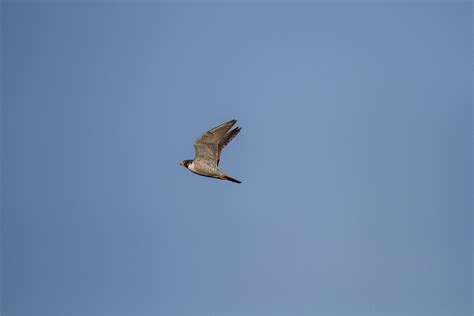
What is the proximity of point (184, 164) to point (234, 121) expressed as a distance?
8.96 ft

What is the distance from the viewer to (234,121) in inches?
1162

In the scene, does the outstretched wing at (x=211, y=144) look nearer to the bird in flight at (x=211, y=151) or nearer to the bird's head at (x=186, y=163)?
the bird in flight at (x=211, y=151)

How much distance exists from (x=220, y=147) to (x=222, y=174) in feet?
2.73

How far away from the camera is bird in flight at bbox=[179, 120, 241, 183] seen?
30.0 metres

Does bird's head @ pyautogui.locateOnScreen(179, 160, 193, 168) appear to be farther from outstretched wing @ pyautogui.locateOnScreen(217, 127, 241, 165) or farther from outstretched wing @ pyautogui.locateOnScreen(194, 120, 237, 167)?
outstretched wing @ pyautogui.locateOnScreen(217, 127, 241, 165)

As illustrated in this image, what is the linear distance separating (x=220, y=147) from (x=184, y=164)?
1495 millimetres

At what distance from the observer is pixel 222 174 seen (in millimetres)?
30750

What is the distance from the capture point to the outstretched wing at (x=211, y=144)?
2978 centimetres

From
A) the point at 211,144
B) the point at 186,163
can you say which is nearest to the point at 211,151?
the point at 211,144

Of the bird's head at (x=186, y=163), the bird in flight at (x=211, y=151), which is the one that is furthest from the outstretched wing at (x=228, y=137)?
the bird's head at (x=186, y=163)

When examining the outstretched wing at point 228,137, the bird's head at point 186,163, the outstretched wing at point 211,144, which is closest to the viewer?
the outstretched wing at point 211,144

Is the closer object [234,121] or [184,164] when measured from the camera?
[234,121]

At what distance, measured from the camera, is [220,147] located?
30.5m

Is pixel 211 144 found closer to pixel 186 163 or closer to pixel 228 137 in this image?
pixel 228 137
